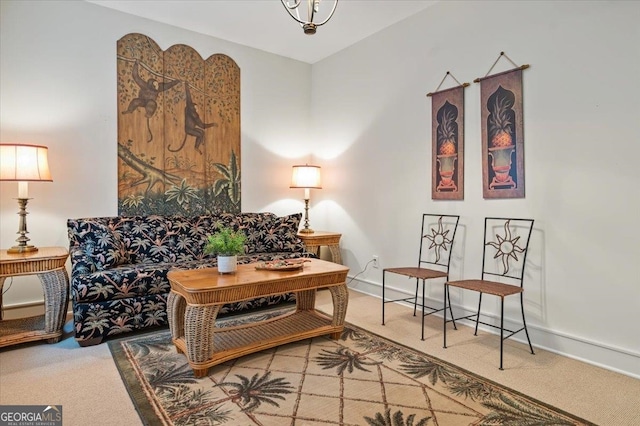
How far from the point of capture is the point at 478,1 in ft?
10.2

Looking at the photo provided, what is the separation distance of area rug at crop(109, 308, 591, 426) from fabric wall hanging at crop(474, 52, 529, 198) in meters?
1.48

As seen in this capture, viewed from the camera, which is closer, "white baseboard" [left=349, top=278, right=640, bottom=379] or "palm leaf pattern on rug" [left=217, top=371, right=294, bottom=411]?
"palm leaf pattern on rug" [left=217, top=371, right=294, bottom=411]

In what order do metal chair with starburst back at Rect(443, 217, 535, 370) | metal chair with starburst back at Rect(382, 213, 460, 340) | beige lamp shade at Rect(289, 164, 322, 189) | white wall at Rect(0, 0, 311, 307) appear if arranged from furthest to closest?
beige lamp shade at Rect(289, 164, 322, 189)
metal chair with starburst back at Rect(382, 213, 460, 340)
white wall at Rect(0, 0, 311, 307)
metal chair with starburst back at Rect(443, 217, 535, 370)

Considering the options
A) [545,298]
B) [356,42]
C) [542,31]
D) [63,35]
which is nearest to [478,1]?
[542,31]

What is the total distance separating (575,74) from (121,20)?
4058mm

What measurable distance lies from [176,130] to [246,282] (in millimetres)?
2452

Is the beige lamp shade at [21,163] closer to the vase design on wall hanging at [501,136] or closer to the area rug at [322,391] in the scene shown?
the area rug at [322,391]

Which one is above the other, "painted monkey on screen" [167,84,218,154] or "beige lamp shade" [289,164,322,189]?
"painted monkey on screen" [167,84,218,154]

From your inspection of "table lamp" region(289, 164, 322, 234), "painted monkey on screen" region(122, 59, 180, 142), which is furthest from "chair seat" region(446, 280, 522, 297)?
"painted monkey on screen" region(122, 59, 180, 142)

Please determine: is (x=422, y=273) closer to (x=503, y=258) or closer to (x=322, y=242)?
(x=503, y=258)

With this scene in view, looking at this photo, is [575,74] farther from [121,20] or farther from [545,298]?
[121,20]

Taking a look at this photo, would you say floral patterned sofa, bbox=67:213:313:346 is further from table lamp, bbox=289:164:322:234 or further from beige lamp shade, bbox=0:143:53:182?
table lamp, bbox=289:164:322:234

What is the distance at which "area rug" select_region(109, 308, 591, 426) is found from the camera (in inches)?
71.2

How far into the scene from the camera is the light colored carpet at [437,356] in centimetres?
188
